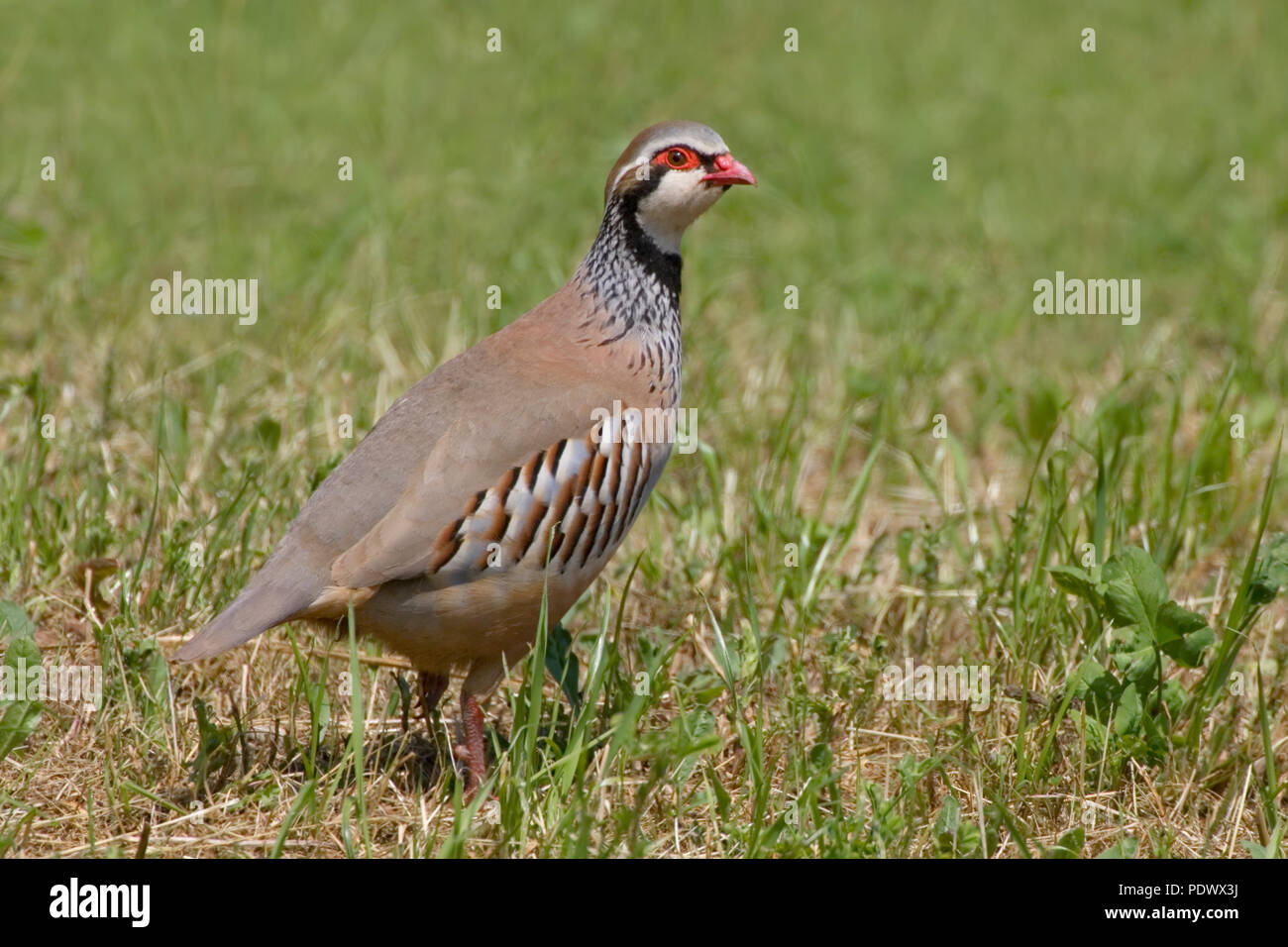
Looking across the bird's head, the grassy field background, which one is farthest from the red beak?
the grassy field background

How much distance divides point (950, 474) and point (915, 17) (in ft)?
22.0

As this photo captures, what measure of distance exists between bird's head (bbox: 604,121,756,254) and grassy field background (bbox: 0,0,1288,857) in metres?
1.01

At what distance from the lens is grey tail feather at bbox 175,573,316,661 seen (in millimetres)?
3799

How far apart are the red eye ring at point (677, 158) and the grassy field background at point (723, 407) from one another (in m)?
1.12

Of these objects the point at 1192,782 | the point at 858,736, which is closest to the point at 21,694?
the point at 858,736

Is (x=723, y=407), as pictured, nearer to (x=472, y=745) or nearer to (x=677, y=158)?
(x=677, y=158)

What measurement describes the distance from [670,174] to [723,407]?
1884mm

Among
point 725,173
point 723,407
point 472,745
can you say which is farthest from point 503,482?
point 723,407

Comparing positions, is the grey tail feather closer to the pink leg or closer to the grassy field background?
the grassy field background

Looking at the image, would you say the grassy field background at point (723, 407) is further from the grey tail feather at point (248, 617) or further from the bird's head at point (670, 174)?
the bird's head at point (670, 174)

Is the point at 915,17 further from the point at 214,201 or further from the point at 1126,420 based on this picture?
the point at 1126,420

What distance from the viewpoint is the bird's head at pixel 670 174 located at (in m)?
4.66

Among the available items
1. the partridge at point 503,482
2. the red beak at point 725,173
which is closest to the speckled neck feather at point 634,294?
the partridge at point 503,482

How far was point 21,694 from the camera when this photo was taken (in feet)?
13.2
